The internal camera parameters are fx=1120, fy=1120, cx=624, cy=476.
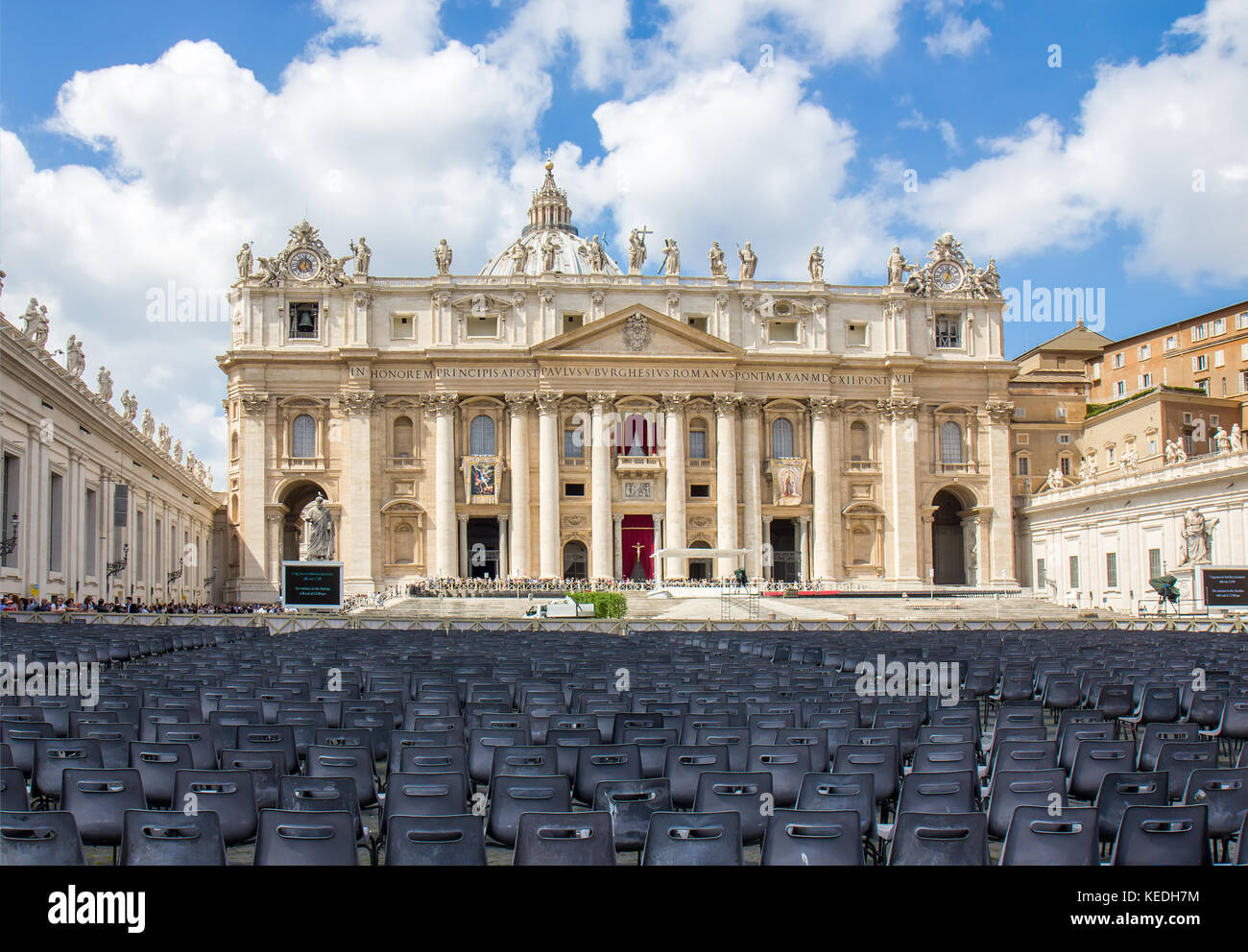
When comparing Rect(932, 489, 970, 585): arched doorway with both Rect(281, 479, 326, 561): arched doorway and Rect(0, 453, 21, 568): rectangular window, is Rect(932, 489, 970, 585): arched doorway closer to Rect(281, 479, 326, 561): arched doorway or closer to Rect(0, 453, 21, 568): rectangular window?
Rect(281, 479, 326, 561): arched doorway

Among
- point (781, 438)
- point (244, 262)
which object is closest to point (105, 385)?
point (244, 262)

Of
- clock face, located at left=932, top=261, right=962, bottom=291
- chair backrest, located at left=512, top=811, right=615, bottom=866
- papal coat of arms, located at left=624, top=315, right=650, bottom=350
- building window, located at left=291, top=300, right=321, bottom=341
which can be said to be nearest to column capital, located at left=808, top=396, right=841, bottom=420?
papal coat of arms, located at left=624, top=315, right=650, bottom=350

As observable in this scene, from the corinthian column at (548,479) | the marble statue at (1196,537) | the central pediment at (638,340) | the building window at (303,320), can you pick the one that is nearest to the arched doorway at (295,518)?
the building window at (303,320)

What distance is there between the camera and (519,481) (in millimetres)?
71812

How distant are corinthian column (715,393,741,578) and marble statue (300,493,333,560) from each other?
29.5m

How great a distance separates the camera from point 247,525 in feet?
233

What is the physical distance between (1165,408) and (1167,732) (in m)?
63.6

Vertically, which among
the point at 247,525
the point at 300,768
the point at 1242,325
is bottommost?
the point at 300,768

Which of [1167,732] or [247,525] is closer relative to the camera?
[1167,732]

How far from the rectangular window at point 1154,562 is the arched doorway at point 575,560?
109ft

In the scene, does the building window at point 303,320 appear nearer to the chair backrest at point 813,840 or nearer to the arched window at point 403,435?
the arched window at point 403,435

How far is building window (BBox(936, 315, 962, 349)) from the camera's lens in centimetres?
7838
